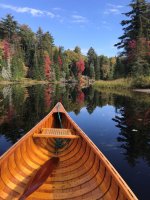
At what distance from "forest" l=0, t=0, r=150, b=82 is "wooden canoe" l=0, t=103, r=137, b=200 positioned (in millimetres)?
34190

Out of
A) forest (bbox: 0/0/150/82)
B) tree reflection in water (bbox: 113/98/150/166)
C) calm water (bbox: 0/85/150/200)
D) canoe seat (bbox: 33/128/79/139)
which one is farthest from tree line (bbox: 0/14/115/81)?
canoe seat (bbox: 33/128/79/139)

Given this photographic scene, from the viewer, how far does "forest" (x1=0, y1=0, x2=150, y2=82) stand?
42406 millimetres

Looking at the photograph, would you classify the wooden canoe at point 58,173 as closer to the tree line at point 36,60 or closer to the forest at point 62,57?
the forest at point 62,57

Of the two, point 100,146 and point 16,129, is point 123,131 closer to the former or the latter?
point 100,146

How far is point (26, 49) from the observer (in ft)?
320

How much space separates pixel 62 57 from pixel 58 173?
96312 millimetres

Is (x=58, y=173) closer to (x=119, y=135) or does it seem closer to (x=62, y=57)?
(x=119, y=135)

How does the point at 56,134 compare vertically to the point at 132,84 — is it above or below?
below

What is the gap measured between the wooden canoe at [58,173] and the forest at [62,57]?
3419 cm

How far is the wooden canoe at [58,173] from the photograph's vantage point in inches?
203

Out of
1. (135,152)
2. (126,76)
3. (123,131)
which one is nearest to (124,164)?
(135,152)

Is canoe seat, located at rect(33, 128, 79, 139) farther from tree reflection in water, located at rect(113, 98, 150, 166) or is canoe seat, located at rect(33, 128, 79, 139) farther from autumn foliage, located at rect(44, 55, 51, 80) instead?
autumn foliage, located at rect(44, 55, 51, 80)

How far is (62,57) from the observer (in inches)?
3979

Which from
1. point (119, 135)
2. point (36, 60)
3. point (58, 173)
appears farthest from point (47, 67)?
point (58, 173)
